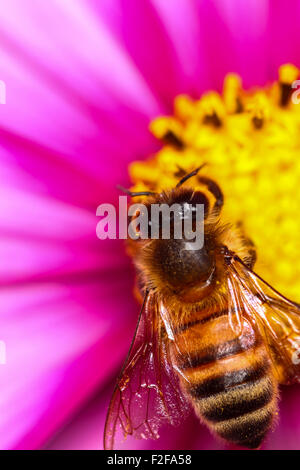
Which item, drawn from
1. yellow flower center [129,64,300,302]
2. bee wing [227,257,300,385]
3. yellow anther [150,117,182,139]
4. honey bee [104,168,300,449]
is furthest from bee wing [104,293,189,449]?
yellow anther [150,117,182,139]

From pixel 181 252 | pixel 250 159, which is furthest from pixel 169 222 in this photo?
pixel 250 159

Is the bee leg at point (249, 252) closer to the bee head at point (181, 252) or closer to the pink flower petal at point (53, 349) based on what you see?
the bee head at point (181, 252)

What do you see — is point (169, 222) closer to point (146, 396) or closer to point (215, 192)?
point (215, 192)

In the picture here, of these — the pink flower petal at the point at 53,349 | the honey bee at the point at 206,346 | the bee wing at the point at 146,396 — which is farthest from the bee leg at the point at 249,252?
the pink flower petal at the point at 53,349

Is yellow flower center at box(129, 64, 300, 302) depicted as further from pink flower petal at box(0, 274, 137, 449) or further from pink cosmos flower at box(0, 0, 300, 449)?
pink flower petal at box(0, 274, 137, 449)
